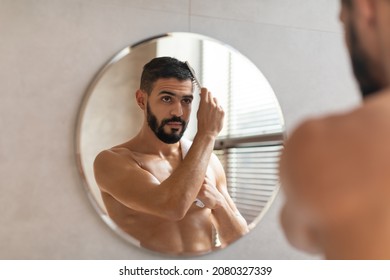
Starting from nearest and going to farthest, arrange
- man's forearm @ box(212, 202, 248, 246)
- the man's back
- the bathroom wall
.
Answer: the man's back → the bathroom wall → man's forearm @ box(212, 202, 248, 246)

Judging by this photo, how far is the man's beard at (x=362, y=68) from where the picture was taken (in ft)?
1.35

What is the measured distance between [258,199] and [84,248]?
1.69 feet

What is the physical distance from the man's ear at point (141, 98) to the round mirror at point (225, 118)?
0.01 metres

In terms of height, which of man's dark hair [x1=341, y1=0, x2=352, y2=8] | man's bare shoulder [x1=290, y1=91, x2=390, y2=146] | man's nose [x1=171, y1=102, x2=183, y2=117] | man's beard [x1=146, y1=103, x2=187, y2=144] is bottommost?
man's bare shoulder [x1=290, y1=91, x2=390, y2=146]

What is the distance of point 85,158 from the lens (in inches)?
52.6

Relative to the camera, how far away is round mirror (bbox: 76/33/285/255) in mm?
1340

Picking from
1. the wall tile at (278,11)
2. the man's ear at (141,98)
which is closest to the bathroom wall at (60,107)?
the wall tile at (278,11)

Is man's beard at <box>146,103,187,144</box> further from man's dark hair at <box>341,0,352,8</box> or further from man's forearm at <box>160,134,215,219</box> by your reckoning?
man's dark hair at <box>341,0,352,8</box>

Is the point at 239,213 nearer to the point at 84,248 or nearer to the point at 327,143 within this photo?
the point at 84,248

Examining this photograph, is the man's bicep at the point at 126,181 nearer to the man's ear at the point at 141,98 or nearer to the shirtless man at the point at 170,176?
the shirtless man at the point at 170,176

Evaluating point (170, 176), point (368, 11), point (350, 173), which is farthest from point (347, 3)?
point (170, 176)

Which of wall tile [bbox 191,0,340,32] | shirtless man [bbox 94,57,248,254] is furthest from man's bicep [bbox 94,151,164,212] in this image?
wall tile [bbox 191,0,340,32]

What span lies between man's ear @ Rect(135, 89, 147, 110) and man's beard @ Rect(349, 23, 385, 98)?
0.98 meters
